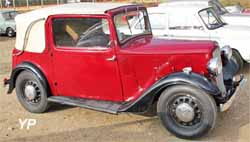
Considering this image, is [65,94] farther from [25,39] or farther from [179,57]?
[179,57]

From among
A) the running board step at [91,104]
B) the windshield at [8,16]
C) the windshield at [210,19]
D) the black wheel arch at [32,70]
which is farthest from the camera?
the windshield at [8,16]

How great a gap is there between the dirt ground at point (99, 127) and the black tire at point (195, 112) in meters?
0.15

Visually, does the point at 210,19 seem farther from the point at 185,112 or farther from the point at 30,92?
the point at 30,92

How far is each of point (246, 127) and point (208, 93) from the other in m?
1.03

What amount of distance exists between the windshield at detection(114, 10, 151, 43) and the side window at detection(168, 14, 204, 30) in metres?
2.74

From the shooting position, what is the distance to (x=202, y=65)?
4.66 meters

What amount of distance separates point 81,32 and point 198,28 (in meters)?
3.81

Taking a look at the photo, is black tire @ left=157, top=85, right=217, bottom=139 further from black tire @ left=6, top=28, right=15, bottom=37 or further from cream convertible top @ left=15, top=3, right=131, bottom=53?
black tire @ left=6, top=28, right=15, bottom=37

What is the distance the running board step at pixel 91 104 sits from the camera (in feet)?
16.5

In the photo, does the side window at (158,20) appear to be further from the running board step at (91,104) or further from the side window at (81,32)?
the running board step at (91,104)

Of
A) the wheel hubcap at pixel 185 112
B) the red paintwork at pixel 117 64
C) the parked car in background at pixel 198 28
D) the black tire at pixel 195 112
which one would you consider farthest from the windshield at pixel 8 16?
the wheel hubcap at pixel 185 112

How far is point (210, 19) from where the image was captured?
8742 mm

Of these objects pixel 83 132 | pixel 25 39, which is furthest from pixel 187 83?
pixel 25 39

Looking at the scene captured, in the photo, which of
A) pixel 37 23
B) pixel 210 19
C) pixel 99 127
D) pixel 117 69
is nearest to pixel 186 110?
pixel 117 69
